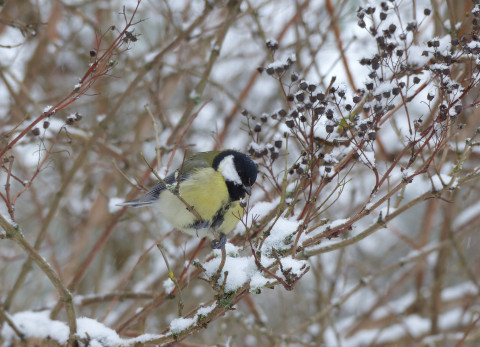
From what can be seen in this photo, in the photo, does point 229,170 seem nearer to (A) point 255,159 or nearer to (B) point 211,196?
(B) point 211,196

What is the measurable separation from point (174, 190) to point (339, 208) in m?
3.02

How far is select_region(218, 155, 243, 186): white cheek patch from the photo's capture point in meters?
2.63

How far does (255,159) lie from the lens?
2.29 meters

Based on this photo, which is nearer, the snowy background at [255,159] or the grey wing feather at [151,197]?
the snowy background at [255,159]

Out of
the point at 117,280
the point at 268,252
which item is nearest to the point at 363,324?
the point at 117,280

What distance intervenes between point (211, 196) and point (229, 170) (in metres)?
0.18

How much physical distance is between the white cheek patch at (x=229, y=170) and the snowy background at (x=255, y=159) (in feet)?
0.58

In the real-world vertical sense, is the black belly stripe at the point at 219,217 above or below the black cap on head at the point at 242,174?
below

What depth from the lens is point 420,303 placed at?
4348 mm

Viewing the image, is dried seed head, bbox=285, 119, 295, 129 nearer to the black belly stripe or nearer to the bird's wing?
the black belly stripe

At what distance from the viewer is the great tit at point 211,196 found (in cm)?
261

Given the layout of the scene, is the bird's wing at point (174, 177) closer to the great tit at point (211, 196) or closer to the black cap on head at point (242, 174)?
the great tit at point (211, 196)

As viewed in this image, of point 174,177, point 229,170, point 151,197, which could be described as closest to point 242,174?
point 229,170

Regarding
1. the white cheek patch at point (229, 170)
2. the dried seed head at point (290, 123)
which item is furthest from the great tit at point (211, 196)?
the dried seed head at point (290, 123)
